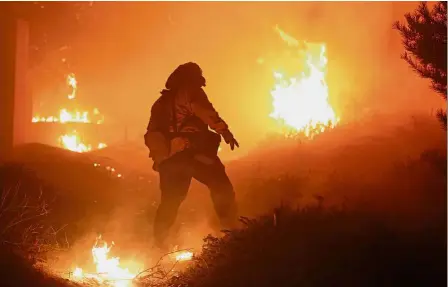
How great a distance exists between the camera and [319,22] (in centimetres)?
1412

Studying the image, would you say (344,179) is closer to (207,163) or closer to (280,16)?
(207,163)

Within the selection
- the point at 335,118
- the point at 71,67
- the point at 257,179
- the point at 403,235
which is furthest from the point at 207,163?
the point at 71,67

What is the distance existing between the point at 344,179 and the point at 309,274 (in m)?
3.27

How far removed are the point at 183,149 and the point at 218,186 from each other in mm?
640

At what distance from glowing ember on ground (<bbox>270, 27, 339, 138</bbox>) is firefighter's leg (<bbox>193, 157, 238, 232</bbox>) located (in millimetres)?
6092

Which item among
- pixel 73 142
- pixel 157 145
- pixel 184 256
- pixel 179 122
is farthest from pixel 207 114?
pixel 73 142

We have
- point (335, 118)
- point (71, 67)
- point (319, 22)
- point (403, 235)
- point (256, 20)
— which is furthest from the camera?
point (71, 67)

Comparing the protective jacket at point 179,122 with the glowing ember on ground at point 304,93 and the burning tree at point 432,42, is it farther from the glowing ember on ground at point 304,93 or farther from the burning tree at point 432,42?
the glowing ember on ground at point 304,93

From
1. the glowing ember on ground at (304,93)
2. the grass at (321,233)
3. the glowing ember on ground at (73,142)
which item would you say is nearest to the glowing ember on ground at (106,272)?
the grass at (321,233)

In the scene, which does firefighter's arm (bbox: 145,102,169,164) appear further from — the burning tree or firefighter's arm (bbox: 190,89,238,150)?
the burning tree

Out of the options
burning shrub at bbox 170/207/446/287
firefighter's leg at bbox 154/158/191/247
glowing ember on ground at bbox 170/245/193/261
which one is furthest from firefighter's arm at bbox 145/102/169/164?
burning shrub at bbox 170/207/446/287

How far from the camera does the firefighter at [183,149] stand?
230 inches

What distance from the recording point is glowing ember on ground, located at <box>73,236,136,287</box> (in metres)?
5.07

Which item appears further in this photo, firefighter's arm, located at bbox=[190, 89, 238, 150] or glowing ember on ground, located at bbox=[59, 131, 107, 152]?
glowing ember on ground, located at bbox=[59, 131, 107, 152]
